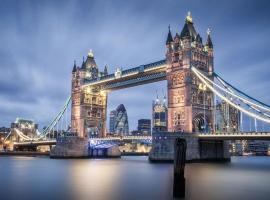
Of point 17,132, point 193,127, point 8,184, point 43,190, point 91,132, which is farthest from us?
point 17,132

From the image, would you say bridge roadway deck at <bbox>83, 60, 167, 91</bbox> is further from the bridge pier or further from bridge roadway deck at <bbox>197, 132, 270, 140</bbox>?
bridge roadway deck at <bbox>197, 132, 270, 140</bbox>

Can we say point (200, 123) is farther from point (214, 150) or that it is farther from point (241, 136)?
point (241, 136)

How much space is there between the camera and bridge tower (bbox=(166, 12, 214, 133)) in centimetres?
6238

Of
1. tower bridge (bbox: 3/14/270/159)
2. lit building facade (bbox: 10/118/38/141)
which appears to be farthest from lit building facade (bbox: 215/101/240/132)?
lit building facade (bbox: 10/118/38/141)

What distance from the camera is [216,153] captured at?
2542 inches

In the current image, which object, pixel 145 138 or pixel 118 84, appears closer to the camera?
pixel 145 138

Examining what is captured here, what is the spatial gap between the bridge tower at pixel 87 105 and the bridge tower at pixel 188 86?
27926 mm

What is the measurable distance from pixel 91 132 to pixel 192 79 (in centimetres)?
3443

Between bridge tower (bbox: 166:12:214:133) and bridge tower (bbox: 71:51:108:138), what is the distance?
1099 inches

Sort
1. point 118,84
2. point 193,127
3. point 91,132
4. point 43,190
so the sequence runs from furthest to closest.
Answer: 1. point 91,132
2. point 118,84
3. point 193,127
4. point 43,190

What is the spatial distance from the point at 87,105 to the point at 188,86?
109 ft

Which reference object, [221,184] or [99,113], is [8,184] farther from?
[99,113]

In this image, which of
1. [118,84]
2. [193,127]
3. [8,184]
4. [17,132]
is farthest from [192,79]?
[17,132]

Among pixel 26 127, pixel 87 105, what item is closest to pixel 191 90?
pixel 87 105
